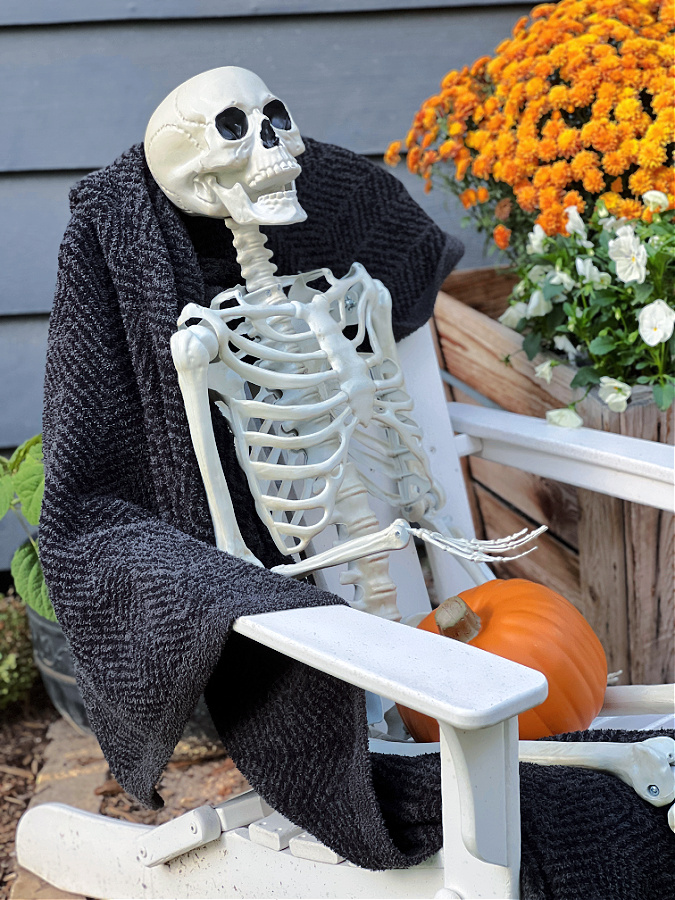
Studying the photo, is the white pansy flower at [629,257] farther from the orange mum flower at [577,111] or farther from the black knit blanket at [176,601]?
the black knit blanket at [176,601]

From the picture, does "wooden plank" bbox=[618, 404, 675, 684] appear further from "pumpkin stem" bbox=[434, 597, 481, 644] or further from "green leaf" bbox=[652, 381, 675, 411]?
"pumpkin stem" bbox=[434, 597, 481, 644]

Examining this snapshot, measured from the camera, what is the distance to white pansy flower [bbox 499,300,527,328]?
5.19 ft

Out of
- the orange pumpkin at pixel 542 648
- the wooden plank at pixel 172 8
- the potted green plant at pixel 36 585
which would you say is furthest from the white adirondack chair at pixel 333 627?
the wooden plank at pixel 172 8

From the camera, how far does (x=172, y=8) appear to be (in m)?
1.80

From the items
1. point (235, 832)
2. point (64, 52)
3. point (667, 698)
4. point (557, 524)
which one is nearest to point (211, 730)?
point (235, 832)

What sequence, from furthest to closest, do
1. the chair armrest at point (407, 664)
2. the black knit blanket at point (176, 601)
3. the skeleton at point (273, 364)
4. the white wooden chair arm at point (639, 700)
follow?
the white wooden chair arm at point (639, 700) → the skeleton at point (273, 364) → the black knit blanket at point (176, 601) → the chair armrest at point (407, 664)

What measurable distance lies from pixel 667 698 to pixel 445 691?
593 mm

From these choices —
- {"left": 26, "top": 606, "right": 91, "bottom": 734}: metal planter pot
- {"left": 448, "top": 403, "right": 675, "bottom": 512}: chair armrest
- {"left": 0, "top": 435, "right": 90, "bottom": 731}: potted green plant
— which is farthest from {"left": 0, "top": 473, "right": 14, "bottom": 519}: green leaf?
{"left": 448, "top": 403, "right": 675, "bottom": 512}: chair armrest

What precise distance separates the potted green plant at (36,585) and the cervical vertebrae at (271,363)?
1.60 ft

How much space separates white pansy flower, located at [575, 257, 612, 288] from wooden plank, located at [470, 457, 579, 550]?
366 mm

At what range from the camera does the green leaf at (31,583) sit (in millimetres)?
1521

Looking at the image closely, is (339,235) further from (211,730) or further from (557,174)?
(211,730)

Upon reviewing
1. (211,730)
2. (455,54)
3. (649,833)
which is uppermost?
(455,54)

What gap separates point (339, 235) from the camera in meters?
1.34
